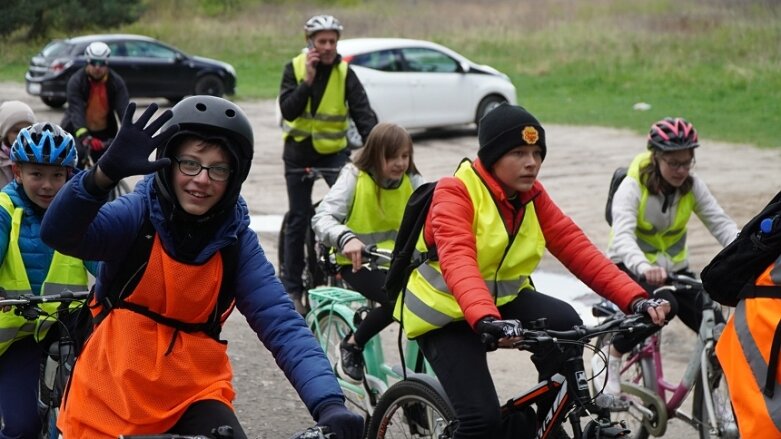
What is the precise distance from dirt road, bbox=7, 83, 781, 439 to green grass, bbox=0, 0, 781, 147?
175 centimetres

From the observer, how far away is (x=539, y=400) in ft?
17.9

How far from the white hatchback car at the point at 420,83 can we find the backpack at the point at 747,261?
18.1 m

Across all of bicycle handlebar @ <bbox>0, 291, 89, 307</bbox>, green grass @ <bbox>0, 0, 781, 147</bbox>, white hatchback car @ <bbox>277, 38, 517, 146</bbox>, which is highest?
bicycle handlebar @ <bbox>0, 291, 89, 307</bbox>

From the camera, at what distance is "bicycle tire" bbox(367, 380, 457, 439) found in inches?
214

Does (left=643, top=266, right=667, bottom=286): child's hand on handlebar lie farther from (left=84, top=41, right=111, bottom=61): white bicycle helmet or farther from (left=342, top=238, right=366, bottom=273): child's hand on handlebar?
(left=84, top=41, right=111, bottom=61): white bicycle helmet

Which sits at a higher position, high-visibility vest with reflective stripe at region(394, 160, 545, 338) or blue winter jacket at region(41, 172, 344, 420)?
blue winter jacket at region(41, 172, 344, 420)

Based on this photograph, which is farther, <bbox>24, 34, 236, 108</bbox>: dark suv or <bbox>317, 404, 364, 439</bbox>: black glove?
<bbox>24, 34, 236, 108</bbox>: dark suv

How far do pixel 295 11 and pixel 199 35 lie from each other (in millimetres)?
14227

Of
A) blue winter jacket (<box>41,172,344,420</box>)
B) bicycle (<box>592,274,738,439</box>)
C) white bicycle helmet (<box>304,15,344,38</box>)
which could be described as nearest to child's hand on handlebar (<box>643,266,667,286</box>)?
bicycle (<box>592,274,738,439</box>)

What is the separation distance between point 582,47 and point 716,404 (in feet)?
105

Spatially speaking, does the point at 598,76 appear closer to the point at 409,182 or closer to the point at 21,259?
the point at 409,182

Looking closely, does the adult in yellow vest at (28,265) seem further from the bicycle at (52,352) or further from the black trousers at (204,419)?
the black trousers at (204,419)

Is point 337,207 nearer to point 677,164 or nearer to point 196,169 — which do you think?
point 677,164

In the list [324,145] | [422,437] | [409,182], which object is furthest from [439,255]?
[324,145]
